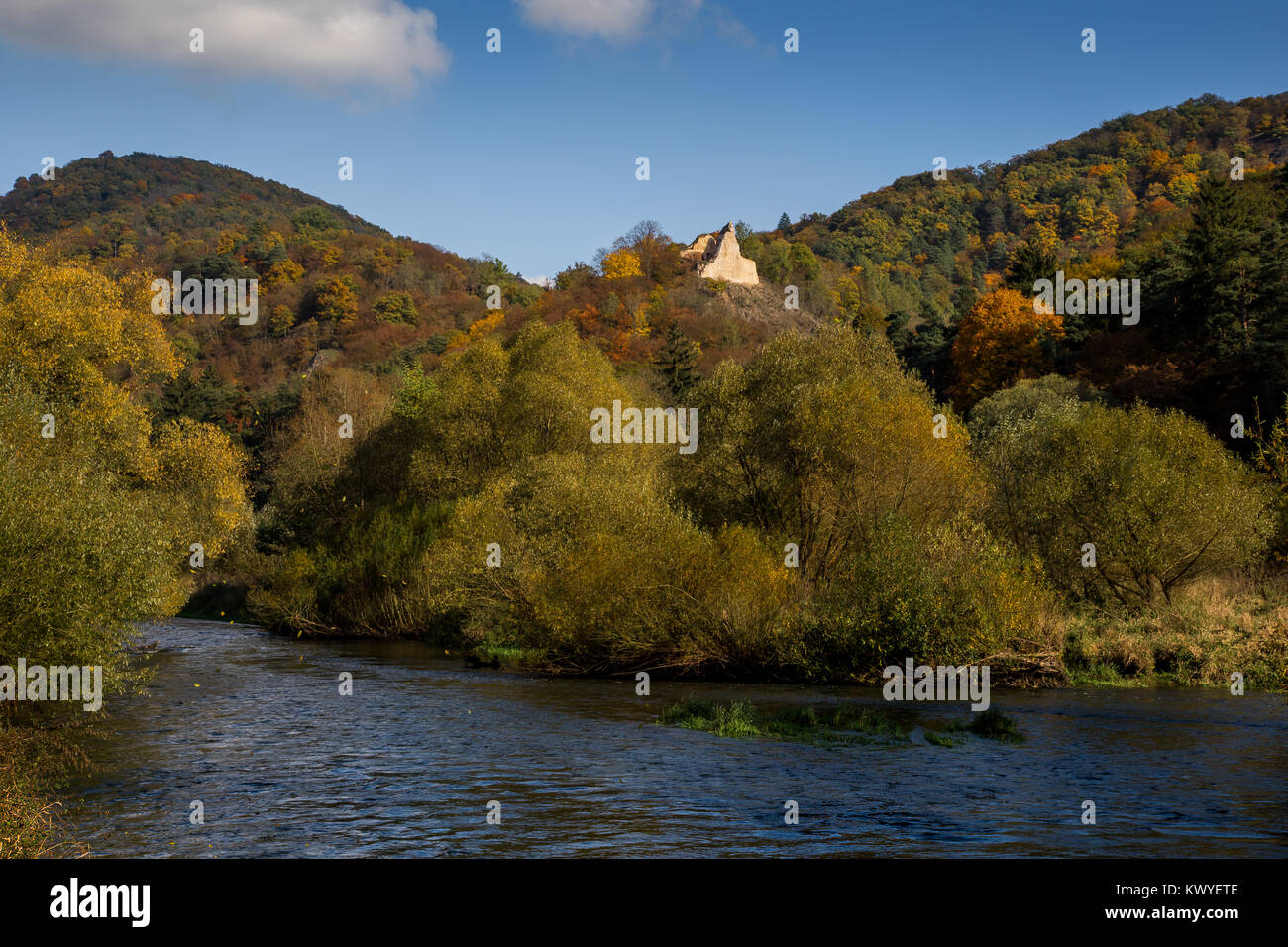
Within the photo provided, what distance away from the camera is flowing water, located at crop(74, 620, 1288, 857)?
16797 mm

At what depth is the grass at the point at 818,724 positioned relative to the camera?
2566 centimetres

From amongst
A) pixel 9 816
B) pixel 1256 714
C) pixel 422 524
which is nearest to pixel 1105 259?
pixel 422 524

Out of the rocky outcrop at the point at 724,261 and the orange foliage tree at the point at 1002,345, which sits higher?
the rocky outcrop at the point at 724,261

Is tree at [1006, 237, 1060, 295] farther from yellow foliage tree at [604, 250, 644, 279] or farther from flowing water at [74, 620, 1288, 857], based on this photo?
yellow foliage tree at [604, 250, 644, 279]

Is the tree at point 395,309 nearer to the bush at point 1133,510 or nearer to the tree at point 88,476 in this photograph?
the tree at point 88,476

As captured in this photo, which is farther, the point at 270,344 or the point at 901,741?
the point at 270,344

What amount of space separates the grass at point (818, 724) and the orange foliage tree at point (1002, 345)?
214ft

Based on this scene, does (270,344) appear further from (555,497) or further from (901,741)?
(901,741)

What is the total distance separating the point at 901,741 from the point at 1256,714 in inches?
410

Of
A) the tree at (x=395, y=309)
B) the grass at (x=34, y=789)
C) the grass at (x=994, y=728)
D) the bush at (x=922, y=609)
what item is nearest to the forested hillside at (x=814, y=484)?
A: the bush at (x=922, y=609)

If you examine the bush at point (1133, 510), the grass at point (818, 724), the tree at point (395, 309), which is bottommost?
the grass at point (818, 724)

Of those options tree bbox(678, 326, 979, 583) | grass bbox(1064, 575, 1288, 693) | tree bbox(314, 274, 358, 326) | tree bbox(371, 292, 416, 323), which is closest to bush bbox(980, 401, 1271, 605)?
grass bbox(1064, 575, 1288, 693)

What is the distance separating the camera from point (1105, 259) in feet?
372
